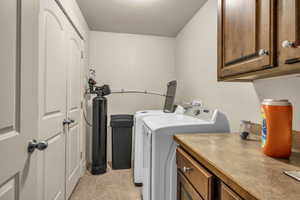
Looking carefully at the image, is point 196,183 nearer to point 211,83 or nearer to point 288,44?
point 288,44

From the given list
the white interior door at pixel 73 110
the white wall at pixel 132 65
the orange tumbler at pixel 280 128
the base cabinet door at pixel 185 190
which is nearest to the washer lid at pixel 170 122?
the base cabinet door at pixel 185 190

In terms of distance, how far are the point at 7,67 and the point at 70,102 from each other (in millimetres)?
1314

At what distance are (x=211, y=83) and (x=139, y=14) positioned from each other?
1409 millimetres

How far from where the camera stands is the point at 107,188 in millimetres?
2160

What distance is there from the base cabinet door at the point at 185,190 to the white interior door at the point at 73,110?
1.32 meters

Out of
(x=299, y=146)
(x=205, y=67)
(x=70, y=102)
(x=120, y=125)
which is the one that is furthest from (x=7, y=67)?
(x=120, y=125)

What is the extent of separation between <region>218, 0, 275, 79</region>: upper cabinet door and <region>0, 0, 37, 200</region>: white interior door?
1.08 meters

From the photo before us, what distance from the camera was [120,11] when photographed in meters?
2.32

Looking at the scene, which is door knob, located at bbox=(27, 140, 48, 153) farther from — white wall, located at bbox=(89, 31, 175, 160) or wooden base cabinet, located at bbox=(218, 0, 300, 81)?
white wall, located at bbox=(89, 31, 175, 160)

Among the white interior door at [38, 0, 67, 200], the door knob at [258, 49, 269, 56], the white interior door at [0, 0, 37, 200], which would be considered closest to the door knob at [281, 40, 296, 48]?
the door knob at [258, 49, 269, 56]

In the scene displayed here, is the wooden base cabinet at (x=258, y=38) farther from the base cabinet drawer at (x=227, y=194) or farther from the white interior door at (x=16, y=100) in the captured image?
the white interior door at (x=16, y=100)

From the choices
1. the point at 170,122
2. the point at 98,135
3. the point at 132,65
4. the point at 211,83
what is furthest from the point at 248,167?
the point at 132,65

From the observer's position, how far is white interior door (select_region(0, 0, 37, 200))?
64 cm

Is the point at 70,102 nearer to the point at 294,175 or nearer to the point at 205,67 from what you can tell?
the point at 205,67
